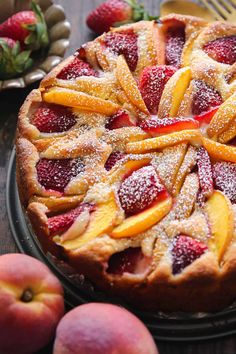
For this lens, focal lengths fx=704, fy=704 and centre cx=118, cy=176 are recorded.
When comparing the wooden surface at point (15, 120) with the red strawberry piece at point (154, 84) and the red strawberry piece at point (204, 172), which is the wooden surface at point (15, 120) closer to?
the red strawberry piece at point (204, 172)


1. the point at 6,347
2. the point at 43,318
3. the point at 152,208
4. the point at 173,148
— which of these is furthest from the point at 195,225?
the point at 6,347

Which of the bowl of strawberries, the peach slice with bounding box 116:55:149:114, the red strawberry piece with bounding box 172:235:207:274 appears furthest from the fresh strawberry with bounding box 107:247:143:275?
the bowl of strawberries


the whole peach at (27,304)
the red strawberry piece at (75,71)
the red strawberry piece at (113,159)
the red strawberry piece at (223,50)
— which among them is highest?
the red strawberry piece at (223,50)

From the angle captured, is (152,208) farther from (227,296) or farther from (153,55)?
(153,55)

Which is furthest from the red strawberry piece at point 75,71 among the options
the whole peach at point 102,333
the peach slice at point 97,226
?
the whole peach at point 102,333

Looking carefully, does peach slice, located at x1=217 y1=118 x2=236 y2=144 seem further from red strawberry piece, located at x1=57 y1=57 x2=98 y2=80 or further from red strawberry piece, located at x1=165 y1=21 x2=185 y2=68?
red strawberry piece, located at x1=57 y1=57 x2=98 y2=80

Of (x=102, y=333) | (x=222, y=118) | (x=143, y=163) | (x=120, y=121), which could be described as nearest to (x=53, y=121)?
(x=120, y=121)

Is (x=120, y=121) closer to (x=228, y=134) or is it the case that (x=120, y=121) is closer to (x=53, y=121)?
(x=53, y=121)
